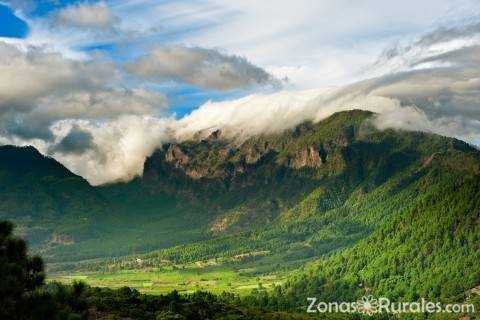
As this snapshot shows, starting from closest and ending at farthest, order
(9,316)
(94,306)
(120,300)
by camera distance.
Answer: (9,316) → (94,306) → (120,300)

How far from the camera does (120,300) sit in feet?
566

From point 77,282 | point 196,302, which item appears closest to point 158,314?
point 196,302

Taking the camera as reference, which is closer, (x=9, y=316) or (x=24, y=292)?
(x=9, y=316)

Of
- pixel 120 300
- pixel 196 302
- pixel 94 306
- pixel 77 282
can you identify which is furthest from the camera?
pixel 196 302

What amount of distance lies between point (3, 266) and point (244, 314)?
499 ft

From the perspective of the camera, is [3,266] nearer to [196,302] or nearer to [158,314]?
[158,314]

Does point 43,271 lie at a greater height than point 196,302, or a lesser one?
greater

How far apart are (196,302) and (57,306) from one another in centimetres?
14414

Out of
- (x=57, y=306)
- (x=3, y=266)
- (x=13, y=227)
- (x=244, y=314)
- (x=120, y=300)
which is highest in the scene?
(x=13, y=227)

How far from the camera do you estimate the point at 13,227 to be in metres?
60.3

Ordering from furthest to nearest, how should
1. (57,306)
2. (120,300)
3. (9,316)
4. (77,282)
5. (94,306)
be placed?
(120,300) < (94,306) < (77,282) < (57,306) < (9,316)

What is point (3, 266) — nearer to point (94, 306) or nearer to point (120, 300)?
point (94, 306)

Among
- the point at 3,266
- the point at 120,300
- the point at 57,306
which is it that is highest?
the point at 3,266

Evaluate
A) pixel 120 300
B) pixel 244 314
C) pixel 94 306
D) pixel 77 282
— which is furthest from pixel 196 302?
pixel 77 282
